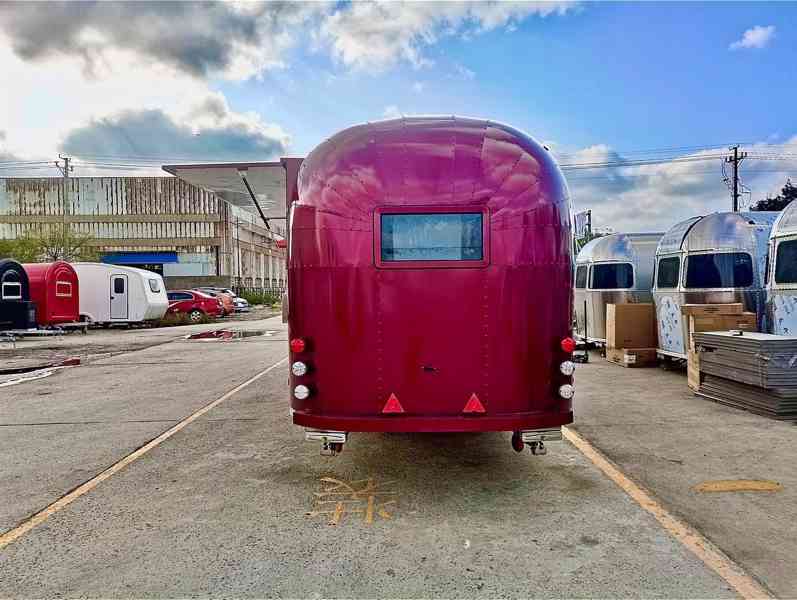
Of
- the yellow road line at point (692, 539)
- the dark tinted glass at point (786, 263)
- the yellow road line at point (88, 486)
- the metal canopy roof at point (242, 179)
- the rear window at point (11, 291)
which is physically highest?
the metal canopy roof at point (242, 179)

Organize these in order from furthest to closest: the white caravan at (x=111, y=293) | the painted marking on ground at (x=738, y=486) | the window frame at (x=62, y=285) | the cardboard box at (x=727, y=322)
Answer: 1. the white caravan at (x=111, y=293)
2. the window frame at (x=62, y=285)
3. the cardboard box at (x=727, y=322)
4. the painted marking on ground at (x=738, y=486)

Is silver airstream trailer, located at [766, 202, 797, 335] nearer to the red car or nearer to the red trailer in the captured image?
the red trailer

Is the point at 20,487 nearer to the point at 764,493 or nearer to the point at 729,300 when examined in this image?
the point at 764,493

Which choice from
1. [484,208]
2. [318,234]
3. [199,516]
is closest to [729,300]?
[484,208]

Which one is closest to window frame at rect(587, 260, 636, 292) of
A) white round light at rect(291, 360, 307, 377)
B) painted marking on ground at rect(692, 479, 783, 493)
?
painted marking on ground at rect(692, 479, 783, 493)

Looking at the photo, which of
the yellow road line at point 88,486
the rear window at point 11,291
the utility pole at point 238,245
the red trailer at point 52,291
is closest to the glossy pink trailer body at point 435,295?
the yellow road line at point 88,486

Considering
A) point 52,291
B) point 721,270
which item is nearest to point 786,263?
point 721,270

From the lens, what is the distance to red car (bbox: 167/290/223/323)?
100ft

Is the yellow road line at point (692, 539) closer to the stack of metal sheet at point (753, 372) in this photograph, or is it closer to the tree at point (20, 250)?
the stack of metal sheet at point (753, 372)

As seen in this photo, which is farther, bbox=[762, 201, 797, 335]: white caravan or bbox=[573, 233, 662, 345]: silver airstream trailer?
bbox=[573, 233, 662, 345]: silver airstream trailer

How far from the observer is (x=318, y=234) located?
476 centimetres

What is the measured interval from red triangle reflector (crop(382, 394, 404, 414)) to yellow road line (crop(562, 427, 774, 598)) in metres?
2.11

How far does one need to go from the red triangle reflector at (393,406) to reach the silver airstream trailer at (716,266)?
26.4 ft

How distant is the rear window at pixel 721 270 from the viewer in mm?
10875
